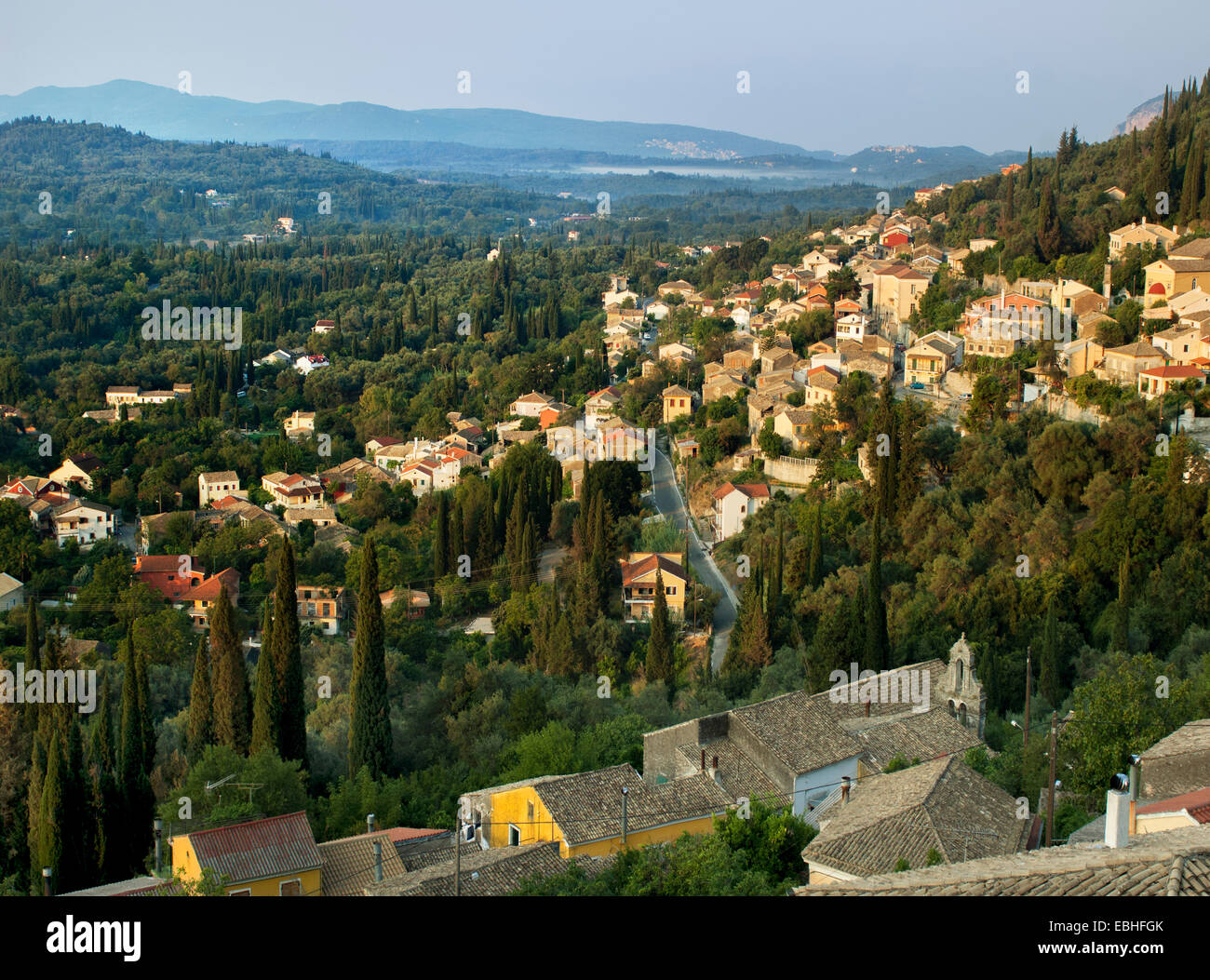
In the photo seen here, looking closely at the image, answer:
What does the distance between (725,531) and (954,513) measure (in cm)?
508

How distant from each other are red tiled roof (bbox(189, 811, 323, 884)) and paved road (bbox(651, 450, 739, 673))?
11.5 meters

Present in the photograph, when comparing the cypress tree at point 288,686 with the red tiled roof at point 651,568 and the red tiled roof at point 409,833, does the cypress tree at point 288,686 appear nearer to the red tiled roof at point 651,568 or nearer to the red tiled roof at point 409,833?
the red tiled roof at point 409,833

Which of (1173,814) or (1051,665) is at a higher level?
(1173,814)

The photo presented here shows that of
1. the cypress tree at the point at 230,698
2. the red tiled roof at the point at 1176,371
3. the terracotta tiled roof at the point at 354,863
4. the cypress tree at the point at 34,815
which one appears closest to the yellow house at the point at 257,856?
the terracotta tiled roof at the point at 354,863

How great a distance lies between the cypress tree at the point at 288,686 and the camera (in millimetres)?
16344

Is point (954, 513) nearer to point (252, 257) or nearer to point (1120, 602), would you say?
point (1120, 602)

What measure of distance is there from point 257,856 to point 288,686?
6.00m

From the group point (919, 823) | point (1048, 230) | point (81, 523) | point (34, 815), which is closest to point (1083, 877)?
point (919, 823)

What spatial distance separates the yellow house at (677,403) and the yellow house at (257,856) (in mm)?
24120

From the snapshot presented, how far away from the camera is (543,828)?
39.8 ft

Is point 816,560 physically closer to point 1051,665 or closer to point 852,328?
point 1051,665

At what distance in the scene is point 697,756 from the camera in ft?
46.9
